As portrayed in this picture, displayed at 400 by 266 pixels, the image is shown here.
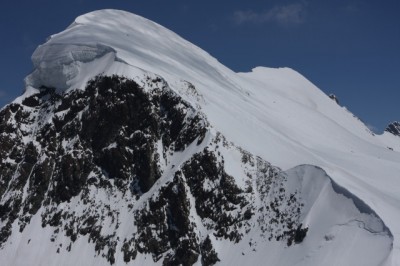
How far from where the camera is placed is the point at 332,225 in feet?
123

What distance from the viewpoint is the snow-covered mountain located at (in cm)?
3984

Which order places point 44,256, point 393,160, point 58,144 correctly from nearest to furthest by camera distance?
1. point 44,256
2. point 58,144
3. point 393,160

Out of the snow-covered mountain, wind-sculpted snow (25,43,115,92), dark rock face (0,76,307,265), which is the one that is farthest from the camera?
wind-sculpted snow (25,43,115,92)

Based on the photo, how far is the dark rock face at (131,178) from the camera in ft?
144

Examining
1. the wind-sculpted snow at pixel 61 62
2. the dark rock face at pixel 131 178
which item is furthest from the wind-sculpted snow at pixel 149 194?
the wind-sculpted snow at pixel 61 62

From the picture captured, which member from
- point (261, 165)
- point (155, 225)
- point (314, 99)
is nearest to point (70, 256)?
point (155, 225)

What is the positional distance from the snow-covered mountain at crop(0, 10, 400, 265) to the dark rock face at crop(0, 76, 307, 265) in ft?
0.43

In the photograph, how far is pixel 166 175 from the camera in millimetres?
48094

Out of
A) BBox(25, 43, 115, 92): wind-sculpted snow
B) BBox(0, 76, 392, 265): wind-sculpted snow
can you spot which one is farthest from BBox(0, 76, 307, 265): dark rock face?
BBox(25, 43, 115, 92): wind-sculpted snow

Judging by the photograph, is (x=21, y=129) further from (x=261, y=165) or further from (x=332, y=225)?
(x=332, y=225)

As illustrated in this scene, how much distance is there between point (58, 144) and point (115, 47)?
14.4m

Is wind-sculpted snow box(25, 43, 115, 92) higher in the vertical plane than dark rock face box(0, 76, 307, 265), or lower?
higher

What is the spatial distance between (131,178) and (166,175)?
4638 mm

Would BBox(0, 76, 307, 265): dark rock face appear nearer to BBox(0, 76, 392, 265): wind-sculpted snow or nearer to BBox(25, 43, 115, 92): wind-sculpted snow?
BBox(0, 76, 392, 265): wind-sculpted snow
